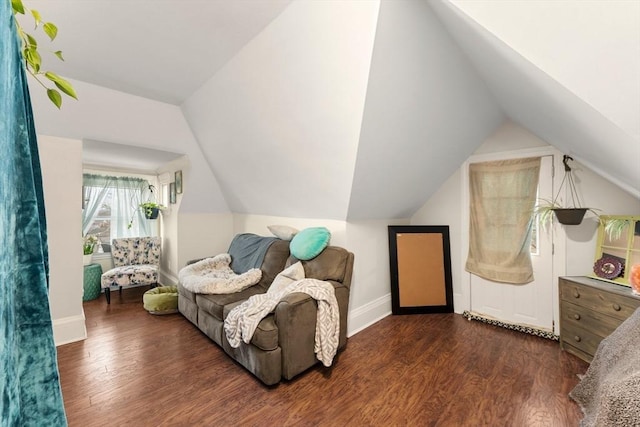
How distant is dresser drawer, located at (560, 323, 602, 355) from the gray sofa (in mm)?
1975

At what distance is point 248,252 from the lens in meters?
3.22

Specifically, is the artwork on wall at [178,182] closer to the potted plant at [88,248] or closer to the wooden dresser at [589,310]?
the potted plant at [88,248]

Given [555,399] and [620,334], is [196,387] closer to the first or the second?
[555,399]

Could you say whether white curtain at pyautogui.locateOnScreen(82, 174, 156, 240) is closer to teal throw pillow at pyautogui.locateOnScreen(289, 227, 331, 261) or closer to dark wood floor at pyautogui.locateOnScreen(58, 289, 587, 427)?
dark wood floor at pyautogui.locateOnScreen(58, 289, 587, 427)

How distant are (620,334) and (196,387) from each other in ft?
8.93

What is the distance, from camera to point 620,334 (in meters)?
1.48

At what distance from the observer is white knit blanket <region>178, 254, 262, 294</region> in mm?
2625

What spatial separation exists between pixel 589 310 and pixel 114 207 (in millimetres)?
6332

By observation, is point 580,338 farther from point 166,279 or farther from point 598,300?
point 166,279

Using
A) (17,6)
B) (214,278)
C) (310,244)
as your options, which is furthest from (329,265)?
(17,6)

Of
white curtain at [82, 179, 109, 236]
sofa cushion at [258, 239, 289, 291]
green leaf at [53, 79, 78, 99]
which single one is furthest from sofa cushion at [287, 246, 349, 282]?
white curtain at [82, 179, 109, 236]

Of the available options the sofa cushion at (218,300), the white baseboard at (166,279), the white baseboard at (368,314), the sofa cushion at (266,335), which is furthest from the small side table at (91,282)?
the white baseboard at (368,314)

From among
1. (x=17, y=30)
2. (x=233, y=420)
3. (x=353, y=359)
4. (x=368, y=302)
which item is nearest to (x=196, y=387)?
Answer: (x=233, y=420)

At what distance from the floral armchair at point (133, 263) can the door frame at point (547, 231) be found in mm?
4407
